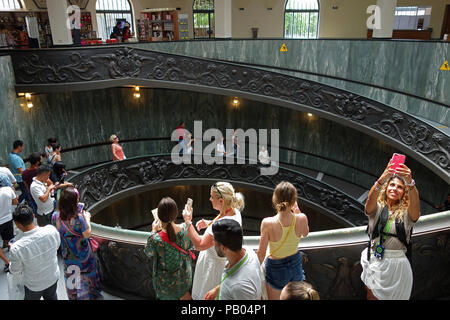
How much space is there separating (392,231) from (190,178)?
30.0 feet

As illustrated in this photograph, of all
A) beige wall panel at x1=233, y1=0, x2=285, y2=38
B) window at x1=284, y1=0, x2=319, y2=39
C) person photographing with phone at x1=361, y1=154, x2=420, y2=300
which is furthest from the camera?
window at x1=284, y1=0, x2=319, y2=39

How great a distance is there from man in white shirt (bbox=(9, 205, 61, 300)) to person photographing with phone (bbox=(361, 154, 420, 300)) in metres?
2.66

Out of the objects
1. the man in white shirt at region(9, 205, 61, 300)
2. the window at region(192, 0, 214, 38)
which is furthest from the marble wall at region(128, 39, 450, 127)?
the man in white shirt at region(9, 205, 61, 300)

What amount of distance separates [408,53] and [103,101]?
965cm

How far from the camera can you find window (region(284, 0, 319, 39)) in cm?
1534

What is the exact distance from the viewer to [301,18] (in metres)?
15.5

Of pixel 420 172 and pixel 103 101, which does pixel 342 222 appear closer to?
pixel 420 172

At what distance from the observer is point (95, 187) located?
9195 millimetres

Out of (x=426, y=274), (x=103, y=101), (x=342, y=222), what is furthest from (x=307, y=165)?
(x=426, y=274)

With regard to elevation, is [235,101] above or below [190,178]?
above

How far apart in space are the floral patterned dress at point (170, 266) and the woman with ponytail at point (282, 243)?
0.63 metres

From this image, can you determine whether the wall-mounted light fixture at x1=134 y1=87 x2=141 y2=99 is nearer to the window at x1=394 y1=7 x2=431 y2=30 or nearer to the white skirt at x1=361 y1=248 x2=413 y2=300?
the window at x1=394 y1=7 x2=431 y2=30

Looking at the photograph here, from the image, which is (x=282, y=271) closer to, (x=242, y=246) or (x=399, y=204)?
(x=242, y=246)

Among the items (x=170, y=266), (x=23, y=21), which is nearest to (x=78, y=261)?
(x=170, y=266)
